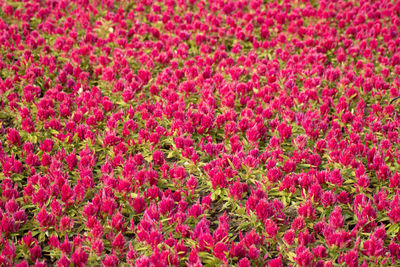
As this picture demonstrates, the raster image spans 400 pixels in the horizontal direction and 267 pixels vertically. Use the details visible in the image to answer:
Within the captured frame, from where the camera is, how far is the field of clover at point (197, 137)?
12.8ft

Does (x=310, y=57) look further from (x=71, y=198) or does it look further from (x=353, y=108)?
(x=71, y=198)

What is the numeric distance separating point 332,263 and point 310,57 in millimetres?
3787

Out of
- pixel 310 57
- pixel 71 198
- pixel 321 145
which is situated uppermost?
pixel 310 57

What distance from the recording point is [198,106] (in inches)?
222

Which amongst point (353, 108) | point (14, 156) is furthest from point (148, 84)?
point (353, 108)

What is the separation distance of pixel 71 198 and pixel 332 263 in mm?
2308

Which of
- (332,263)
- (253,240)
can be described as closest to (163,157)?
(253,240)

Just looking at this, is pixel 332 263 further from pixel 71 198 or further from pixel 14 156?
pixel 14 156

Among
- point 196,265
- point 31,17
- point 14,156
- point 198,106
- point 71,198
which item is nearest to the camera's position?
point 196,265

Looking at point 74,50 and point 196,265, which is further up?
point 74,50

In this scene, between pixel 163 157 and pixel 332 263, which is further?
pixel 163 157

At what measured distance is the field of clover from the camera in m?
3.90

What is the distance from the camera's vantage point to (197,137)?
533 centimetres

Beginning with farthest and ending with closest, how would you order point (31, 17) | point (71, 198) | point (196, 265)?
1. point (31, 17)
2. point (71, 198)
3. point (196, 265)
